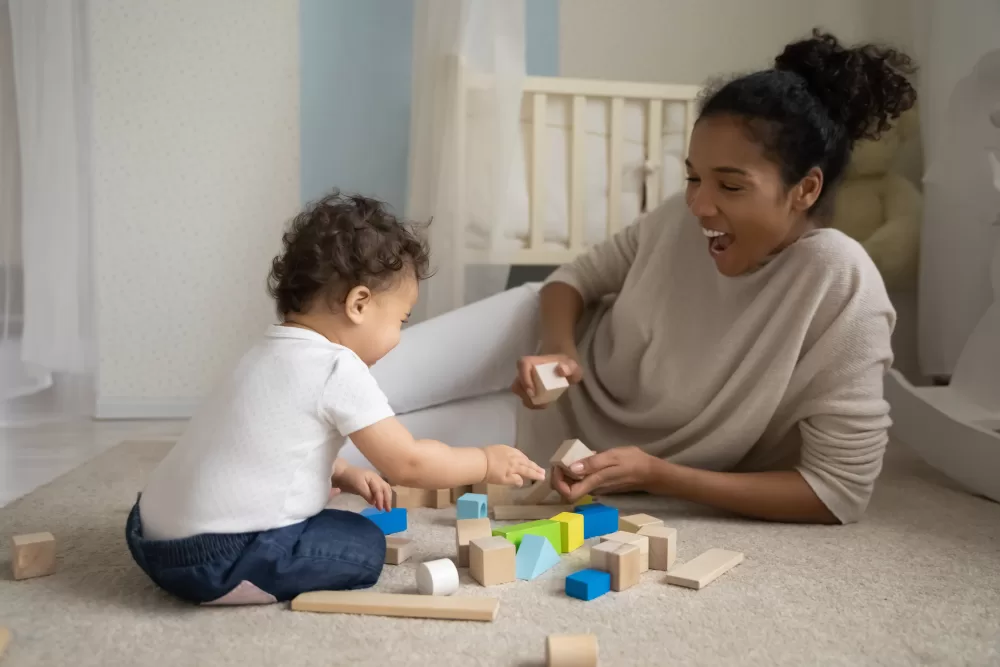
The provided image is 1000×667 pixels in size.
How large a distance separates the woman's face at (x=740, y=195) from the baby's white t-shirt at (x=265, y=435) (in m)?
0.61

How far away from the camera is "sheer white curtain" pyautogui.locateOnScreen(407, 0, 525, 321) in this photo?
194 centimetres

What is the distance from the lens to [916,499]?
58.6 inches

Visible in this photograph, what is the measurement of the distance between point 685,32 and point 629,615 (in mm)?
2148

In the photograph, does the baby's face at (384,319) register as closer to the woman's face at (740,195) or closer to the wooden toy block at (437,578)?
the wooden toy block at (437,578)

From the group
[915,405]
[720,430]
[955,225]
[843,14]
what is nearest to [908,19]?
[843,14]

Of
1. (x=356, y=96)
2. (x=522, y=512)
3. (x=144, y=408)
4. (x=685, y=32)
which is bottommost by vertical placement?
(x=144, y=408)

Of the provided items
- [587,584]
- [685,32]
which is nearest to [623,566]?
[587,584]

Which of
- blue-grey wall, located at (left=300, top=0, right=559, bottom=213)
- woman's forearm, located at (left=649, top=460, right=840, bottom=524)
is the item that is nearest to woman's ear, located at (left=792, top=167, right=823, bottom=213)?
woman's forearm, located at (left=649, top=460, right=840, bottom=524)

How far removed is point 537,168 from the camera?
211cm

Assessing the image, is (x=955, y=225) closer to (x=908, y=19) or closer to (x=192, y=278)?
(x=908, y=19)

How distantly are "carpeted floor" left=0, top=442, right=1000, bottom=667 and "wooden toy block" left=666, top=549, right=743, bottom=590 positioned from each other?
0.05 ft

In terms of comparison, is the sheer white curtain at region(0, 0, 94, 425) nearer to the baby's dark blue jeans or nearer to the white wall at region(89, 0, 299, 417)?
the white wall at region(89, 0, 299, 417)

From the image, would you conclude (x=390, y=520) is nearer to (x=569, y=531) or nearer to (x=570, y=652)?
(x=569, y=531)

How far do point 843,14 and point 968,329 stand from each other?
1.11 meters
